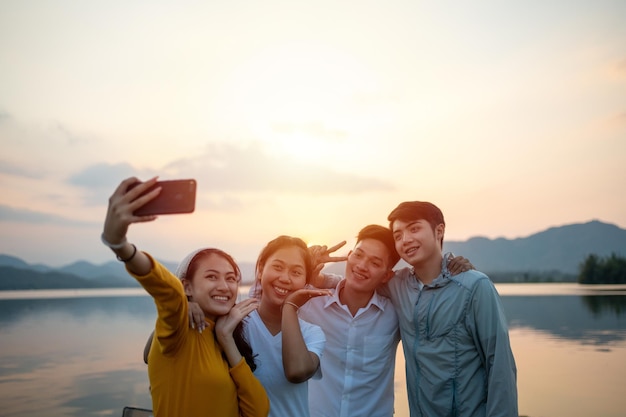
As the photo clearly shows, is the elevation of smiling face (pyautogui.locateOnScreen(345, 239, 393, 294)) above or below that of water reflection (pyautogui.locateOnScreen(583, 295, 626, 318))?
above

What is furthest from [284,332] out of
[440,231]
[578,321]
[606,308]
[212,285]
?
[606,308]

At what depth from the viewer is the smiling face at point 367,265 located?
11.8 ft

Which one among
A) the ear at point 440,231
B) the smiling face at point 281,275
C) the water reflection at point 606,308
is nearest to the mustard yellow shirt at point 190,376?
the smiling face at point 281,275

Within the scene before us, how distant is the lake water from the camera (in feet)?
38.6

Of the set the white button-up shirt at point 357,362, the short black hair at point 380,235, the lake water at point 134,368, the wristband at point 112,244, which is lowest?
the lake water at point 134,368

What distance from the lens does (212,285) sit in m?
2.56

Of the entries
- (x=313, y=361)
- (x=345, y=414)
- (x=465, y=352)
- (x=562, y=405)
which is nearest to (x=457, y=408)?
(x=465, y=352)

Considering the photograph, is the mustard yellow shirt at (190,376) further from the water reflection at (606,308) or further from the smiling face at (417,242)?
the water reflection at (606,308)

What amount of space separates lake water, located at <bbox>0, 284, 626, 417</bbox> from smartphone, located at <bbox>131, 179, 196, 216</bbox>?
9.21m

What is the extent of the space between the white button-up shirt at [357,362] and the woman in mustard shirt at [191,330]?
43.3 inches

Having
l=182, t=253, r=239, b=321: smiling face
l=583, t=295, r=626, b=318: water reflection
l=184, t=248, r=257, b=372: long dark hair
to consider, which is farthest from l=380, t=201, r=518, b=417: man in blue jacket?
l=583, t=295, r=626, b=318: water reflection

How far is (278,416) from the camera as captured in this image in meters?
2.81

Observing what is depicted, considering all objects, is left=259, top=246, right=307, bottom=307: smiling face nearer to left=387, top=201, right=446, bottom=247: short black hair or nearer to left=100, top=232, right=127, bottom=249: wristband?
left=387, top=201, right=446, bottom=247: short black hair

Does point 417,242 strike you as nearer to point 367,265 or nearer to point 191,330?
point 367,265
